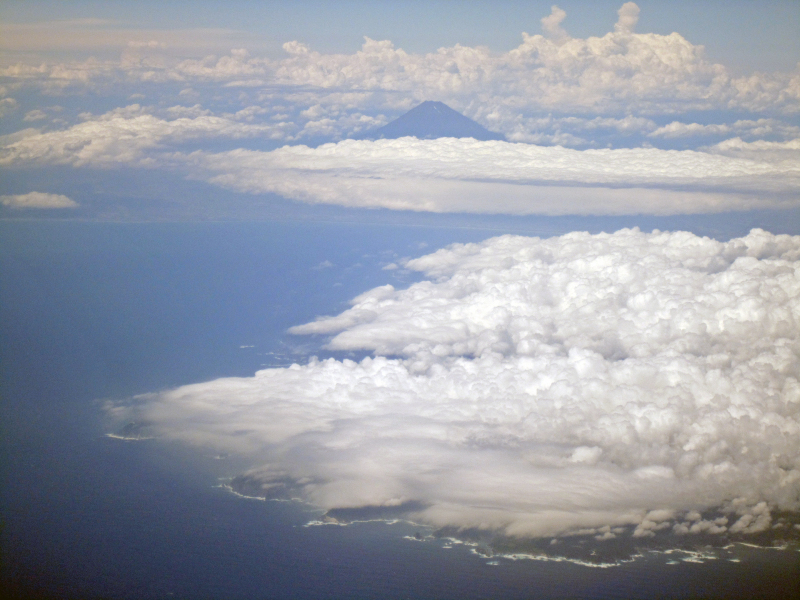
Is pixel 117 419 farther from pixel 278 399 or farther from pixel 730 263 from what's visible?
pixel 730 263

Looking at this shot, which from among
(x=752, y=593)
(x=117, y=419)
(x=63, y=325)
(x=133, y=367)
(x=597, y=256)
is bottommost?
(x=752, y=593)

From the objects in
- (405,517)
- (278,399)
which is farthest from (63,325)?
(405,517)

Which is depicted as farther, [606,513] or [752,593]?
[606,513]

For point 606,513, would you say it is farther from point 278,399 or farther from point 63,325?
point 63,325

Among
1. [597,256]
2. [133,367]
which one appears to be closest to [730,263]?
[597,256]

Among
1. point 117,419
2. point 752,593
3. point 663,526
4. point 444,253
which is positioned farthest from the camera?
point 444,253

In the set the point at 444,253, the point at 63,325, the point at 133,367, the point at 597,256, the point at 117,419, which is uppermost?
the point at 444,253

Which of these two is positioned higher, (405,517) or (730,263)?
(730,263)

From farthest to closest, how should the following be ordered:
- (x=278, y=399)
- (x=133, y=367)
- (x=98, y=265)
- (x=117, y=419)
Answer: (x=98, y=265), (x=133, y=367), (x=278, y=399), (x=117, y=419)

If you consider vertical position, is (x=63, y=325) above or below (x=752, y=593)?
above
